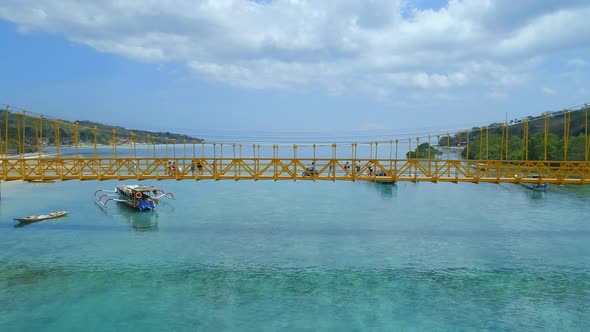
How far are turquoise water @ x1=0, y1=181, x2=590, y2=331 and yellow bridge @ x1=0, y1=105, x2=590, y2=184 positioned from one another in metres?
5.06

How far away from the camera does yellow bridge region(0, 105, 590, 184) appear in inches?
1149

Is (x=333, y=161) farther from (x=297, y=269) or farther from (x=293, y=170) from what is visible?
(x=297, y=269)

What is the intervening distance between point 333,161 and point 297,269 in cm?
778

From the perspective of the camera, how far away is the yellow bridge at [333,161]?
29.2 meters

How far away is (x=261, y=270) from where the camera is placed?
26.3 m

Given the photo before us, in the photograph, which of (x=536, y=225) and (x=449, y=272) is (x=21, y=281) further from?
(x=536, y=225)

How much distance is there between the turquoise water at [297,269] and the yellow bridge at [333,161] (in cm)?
506

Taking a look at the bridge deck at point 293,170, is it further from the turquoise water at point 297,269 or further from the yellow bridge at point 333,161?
the turquoise water at point 297,269

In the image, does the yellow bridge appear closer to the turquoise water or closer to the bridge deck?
the bridge deck

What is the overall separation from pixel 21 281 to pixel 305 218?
963 inches

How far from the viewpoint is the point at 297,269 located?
26.5 m

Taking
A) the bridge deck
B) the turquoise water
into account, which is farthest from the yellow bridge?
the turquoise water

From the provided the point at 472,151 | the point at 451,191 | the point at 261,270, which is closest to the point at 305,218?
the point at 261,270

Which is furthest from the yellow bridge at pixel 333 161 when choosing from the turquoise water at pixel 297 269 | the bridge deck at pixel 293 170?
the turquoise water at pixel 297 269
